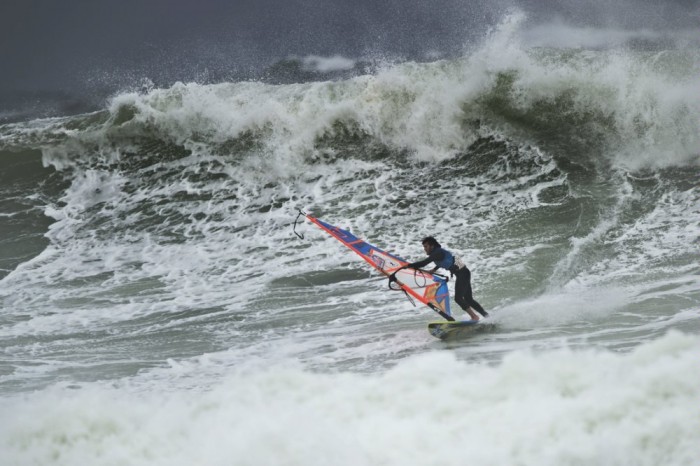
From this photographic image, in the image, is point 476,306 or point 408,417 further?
point 476,306

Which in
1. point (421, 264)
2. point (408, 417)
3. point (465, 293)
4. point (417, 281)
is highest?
point (421, 264)

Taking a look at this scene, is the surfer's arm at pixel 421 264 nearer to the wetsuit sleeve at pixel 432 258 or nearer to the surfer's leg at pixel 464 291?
the wetsuit sleeve at pixel 432 258

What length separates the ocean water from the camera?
205 inches

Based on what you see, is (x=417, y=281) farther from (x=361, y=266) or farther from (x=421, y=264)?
(x=361, y=266)

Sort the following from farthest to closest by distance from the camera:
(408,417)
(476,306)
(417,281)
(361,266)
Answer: (361,266) → (417,281) → (476,306) → (408,417)

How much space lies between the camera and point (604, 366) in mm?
5398

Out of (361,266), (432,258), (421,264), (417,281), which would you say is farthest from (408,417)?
(361,266)

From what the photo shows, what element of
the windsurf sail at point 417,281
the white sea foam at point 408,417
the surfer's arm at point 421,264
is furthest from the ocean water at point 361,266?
the surfer's arm at point 421,264

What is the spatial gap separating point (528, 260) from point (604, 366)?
3.53m

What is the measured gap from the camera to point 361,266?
9.36 metres

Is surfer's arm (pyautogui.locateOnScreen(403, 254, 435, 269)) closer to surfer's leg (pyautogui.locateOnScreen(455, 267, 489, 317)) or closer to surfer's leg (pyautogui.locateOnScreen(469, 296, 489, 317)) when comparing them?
surfer's leg (pyautogui.locateOnScreen(455, 267, 489, 317))

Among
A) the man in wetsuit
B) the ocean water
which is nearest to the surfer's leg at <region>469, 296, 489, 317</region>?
the man in wetsuit

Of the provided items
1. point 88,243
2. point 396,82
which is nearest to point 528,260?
point 396,82

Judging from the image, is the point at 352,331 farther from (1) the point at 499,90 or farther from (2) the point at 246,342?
(1) the point at 499,90
